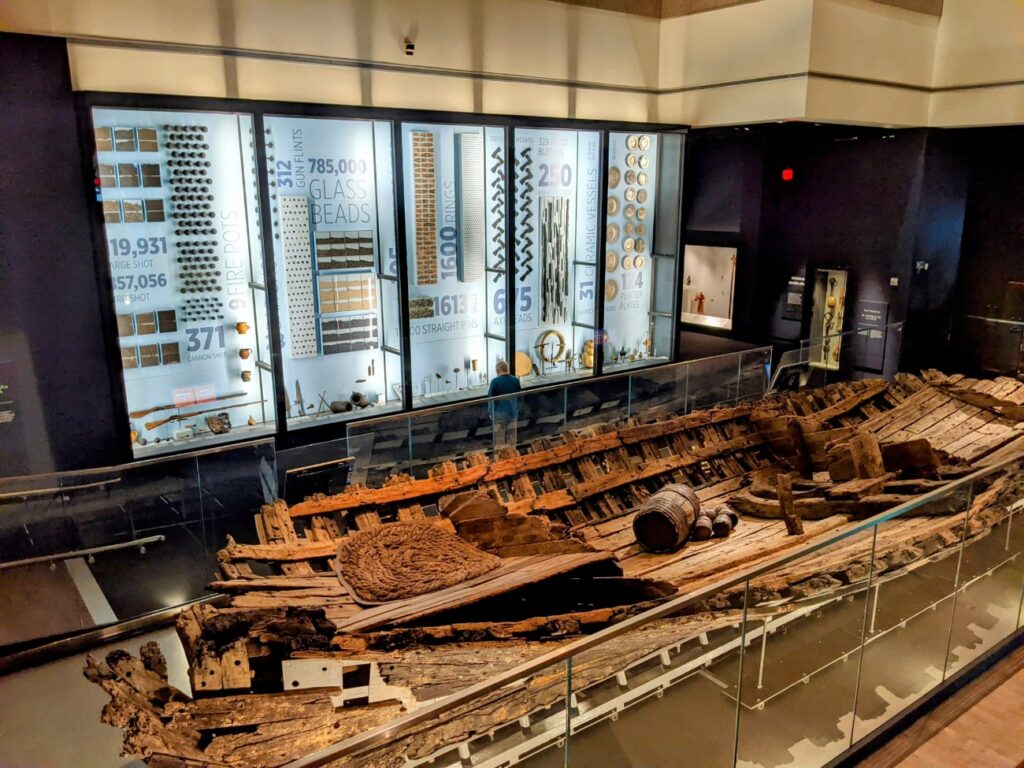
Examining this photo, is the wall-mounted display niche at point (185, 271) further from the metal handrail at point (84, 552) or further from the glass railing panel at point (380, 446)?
the glass railing panel at point (380, 446)

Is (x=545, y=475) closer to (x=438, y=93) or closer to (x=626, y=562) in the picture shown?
(x=626, y=562)

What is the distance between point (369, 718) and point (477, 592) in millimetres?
1153

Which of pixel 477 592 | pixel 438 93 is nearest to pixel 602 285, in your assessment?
pixel 438 93

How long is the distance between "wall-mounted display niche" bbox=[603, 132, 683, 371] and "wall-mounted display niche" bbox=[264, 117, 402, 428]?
391 cm

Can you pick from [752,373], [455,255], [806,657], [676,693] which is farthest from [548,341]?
[676,693]

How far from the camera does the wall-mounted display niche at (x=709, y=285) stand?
14.9m

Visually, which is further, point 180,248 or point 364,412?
point 364,412

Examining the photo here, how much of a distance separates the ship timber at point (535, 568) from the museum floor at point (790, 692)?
0.65 ft

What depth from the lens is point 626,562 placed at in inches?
244

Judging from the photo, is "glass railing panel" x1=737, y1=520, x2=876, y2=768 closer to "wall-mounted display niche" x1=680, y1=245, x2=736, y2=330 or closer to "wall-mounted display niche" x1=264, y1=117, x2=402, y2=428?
"wall-mounted display niche" x1=264, y1=117, x2=402, y2=428

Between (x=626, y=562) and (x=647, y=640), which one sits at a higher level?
(x=647, y=640)

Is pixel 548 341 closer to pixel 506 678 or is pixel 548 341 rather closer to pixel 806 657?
pixel 806 657

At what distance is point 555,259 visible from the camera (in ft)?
39.0

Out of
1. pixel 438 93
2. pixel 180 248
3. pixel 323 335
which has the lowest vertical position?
pixel 323 335
